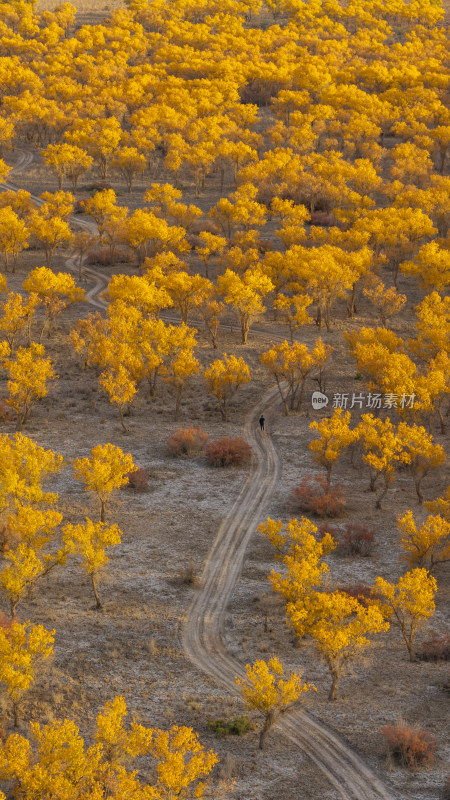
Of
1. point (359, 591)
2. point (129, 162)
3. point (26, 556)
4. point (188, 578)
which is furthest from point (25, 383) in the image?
point (129, 162)

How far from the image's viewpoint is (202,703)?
115ft

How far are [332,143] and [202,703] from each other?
88589 millimetres

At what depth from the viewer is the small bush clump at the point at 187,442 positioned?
57375 millimetres

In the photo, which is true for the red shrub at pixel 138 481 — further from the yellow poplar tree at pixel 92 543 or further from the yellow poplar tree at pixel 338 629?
the yellow poplar tree at pixel 338 629

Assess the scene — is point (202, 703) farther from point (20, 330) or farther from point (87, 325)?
point (20, 330)

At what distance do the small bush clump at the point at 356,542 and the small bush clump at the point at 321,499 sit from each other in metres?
2.96

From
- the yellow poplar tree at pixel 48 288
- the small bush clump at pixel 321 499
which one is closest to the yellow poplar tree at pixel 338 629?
the small bush clump at pixel 321 499

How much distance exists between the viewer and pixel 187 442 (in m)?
57.3

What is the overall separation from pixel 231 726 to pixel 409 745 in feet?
22.9

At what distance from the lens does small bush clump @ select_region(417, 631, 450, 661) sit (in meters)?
38.1

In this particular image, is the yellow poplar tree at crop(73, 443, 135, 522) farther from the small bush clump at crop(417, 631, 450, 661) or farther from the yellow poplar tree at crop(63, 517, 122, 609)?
the small bush clump at crop(417, 631, 450, 661)

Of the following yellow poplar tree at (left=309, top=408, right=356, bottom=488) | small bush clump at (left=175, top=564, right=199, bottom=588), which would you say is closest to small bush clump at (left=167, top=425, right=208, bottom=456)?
yellow poplar tree at (left=309, top=408, right=356, bottom=488)

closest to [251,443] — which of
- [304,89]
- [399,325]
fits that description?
[399,325]

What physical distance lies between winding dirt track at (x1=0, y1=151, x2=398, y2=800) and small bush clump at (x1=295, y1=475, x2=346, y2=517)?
2.34 metres
